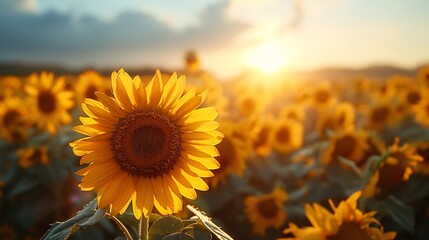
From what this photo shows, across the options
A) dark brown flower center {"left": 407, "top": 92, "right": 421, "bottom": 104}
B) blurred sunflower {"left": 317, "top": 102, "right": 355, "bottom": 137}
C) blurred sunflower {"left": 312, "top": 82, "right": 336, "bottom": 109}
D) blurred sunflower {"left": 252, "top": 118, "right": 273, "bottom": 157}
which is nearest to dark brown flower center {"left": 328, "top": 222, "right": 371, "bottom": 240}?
blurred sunflower {"left": 252, "top": 118, "right": 273, "bottom": 157}

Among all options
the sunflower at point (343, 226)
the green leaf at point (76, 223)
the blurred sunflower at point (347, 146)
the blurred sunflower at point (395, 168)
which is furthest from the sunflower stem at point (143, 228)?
the blurred sunflower at point (347, 146)

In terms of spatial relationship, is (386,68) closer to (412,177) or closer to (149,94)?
(412,177)

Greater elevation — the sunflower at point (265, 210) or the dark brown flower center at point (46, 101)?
the dark brown flower center at point (46, 101)

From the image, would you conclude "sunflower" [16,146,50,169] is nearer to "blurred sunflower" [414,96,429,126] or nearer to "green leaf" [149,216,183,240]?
"green leaf" [149,216,183,240]

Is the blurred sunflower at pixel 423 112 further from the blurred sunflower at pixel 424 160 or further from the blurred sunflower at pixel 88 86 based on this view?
the blurred sunflower at pixel 88 86

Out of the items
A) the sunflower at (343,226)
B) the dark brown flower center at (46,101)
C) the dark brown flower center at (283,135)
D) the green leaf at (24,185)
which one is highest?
the dark brown flower center at (46,101)
